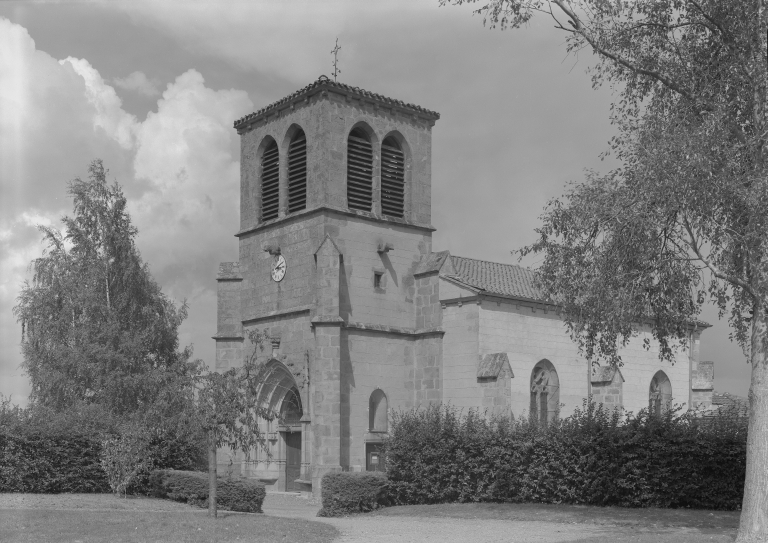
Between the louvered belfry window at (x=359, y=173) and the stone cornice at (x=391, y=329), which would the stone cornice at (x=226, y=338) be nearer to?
the stone cornice at (x=391, y=329)

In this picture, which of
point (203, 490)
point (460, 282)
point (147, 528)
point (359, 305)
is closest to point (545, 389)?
point (460, 282)

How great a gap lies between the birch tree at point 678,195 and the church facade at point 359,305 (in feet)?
43.3

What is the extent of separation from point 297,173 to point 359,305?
19.3ft

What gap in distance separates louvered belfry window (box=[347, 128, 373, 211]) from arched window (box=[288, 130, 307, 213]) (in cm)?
174

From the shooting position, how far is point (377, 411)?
34.2 metres

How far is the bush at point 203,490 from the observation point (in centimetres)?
2505

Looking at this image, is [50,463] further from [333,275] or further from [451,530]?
[451,530]

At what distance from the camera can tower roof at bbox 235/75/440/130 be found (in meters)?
34.2

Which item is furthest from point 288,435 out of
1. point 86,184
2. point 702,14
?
point 702,14

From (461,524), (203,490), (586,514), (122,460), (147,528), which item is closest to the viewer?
(147,528)

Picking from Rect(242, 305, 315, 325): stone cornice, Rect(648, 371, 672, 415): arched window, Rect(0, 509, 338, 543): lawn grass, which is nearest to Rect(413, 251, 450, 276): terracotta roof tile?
Rect(242, 305, 315, 325): stone cornice

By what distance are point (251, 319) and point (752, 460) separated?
22.7 m

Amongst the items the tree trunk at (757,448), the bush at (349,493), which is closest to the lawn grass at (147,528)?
the bush at (349,493)

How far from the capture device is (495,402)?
31.7 m
